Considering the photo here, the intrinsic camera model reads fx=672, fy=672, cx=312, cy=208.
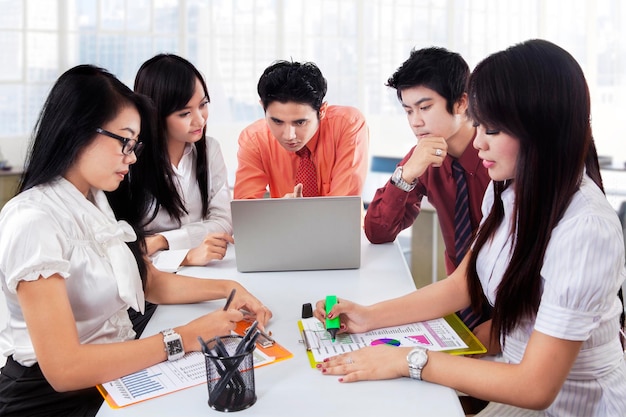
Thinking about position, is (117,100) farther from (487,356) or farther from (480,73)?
(487,356)

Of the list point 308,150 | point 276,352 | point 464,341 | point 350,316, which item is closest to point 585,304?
point 464,341

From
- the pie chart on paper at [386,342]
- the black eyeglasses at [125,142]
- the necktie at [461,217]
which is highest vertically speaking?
the black eyeglasses at [125,142]

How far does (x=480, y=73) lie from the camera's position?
140 cm

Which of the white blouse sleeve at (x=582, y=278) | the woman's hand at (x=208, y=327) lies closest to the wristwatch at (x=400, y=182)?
the woman's hand at (x=208, y=327)

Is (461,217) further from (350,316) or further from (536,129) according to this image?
(536,129)

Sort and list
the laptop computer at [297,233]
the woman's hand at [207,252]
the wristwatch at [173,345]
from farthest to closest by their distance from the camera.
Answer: the woman's hand at [207,252]
the laptop computer at [297,233]
the wristwatch at [173,345]

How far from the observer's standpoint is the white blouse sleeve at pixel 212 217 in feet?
7.93

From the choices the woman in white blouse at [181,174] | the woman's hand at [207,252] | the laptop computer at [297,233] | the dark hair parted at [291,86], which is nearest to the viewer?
the laptop computer at [297,233]

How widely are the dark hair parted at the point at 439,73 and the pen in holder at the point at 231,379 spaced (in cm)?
140

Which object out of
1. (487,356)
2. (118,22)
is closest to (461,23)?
(118,22)

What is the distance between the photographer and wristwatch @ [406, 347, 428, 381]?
1320mm

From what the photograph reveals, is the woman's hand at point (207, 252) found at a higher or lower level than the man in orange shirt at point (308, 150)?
lower

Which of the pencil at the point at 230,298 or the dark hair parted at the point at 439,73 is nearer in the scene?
the pencil at the point at 230,298

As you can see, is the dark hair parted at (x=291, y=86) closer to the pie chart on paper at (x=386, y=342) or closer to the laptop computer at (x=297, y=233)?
the laptop computer at (x=297, y=233)
